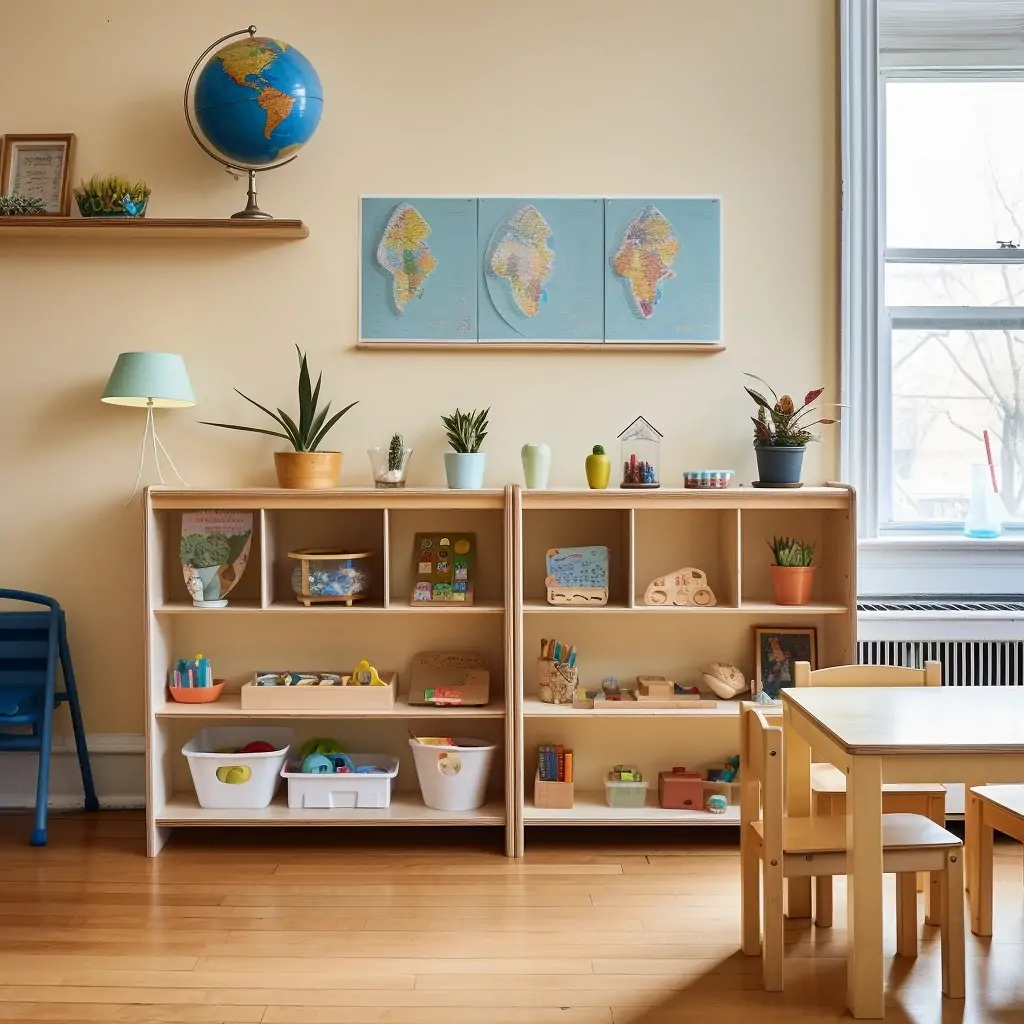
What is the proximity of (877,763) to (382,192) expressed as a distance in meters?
2.43

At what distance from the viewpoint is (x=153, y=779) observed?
310 centimetres

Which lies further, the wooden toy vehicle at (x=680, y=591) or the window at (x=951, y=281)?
the window at (x=951, y=281)

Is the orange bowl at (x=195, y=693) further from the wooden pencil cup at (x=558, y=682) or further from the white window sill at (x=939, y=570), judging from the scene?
the white window sill at (x=939, y=570)

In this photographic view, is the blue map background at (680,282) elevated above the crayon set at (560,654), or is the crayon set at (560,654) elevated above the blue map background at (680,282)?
the blue map background at (680,282)

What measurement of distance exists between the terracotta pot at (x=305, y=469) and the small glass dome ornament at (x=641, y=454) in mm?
965

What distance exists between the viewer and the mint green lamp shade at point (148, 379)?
3.16m

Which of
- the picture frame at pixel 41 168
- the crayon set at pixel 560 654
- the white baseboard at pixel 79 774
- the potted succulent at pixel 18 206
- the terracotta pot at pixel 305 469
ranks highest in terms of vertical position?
the picture frame at pixel 41 168

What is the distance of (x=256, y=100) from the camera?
314 centimetres

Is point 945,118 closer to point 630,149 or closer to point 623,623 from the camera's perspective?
point 630,149

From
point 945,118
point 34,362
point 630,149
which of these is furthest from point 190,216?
point 945,118

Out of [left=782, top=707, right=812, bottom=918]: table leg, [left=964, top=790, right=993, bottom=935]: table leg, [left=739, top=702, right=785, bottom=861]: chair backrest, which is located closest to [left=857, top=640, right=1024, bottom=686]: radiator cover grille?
[left=964, top=790, right=993, bottom=935]: table leg

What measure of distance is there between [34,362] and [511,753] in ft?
6.93

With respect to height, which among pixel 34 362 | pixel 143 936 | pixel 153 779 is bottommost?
pixel 143 936

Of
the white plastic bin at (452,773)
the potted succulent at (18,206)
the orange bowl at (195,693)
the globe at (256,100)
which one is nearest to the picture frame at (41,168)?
the potted succulent at (18,206)
